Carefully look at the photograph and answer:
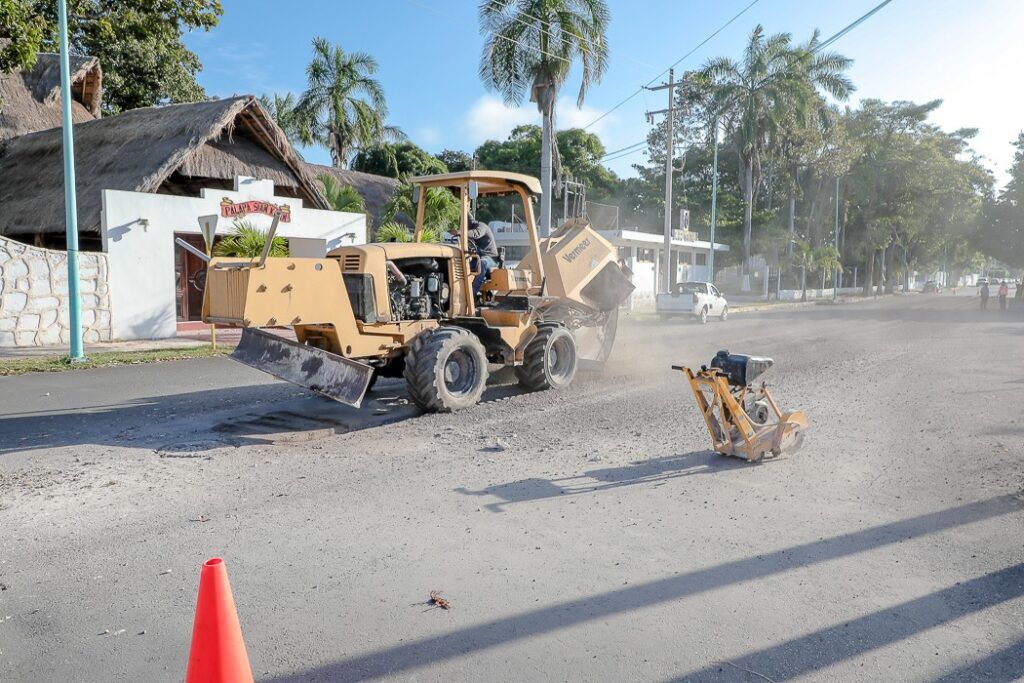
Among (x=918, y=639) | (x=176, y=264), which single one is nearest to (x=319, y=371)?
(x=918, y=639)

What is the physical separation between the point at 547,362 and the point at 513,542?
5622mm

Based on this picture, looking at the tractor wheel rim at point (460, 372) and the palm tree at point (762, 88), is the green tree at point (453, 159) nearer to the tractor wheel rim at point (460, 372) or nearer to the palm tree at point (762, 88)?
the palm tree at point (762, 88)

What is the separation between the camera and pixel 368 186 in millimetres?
33031

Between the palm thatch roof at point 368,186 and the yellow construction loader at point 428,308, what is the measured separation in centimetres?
2076

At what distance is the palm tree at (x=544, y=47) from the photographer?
23016 mm

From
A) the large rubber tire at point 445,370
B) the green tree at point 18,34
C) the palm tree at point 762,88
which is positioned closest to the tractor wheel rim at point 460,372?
the large rubber tire at point 445,370

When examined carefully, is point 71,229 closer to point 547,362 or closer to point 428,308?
point 428,308

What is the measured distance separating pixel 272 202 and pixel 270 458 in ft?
47.8

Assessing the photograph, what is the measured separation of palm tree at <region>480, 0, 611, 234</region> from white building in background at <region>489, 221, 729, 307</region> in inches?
286

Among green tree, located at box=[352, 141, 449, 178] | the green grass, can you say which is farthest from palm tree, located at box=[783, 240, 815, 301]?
the green grass

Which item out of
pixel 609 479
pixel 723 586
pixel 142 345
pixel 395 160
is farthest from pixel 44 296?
pixel 395 160

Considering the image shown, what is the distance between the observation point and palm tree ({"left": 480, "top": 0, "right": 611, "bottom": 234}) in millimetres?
23016

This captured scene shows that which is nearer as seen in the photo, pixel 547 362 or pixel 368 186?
pixel 547 362

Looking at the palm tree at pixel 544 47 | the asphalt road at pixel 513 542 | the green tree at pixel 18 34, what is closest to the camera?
the asphalt road at pixel 513 542
